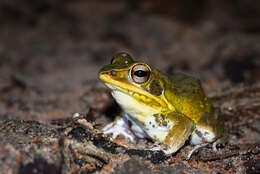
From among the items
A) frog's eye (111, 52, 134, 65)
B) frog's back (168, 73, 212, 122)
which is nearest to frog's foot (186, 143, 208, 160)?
frog's back (168, 73, 212, 122)

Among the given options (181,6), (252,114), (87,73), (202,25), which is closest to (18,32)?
(87,73)

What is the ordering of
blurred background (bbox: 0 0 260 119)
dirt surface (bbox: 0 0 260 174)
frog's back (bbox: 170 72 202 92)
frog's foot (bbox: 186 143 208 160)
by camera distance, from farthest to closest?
1. blurred background (bbox: 0 0 260 119)
2. frog's back (bbox: 170 72 202 92)
3. frog's foot (bbox: 186 143 208 160)
4. dirt surface (bbox: 0 0 260 174)

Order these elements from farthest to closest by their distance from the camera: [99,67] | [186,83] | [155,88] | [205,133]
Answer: [99,67] → [186,83] → [205,133] → [155,88]

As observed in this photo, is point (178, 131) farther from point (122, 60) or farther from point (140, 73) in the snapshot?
point (122, 60)

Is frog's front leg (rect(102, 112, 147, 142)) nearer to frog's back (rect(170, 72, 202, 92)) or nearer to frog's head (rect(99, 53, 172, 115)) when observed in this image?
frog's head (rect(99, 53, 172, 115))

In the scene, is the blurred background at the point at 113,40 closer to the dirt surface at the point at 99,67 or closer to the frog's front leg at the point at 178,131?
the dirt surface at the point at 99,67

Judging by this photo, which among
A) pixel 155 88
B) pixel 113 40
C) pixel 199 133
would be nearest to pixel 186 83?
pixel 155 88
